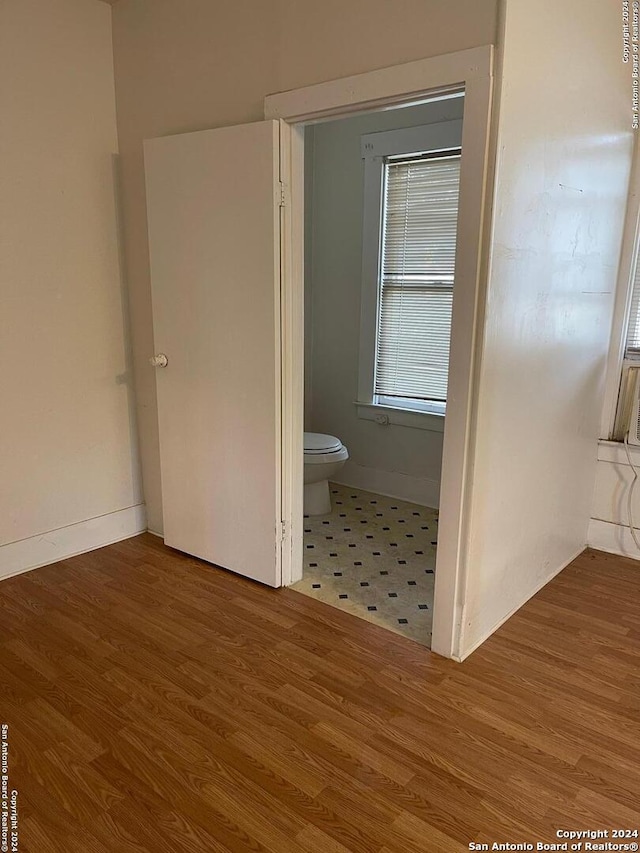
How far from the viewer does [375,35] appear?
1.99m

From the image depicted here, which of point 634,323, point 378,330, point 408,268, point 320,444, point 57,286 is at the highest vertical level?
point 408,268

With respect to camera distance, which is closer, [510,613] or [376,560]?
[510,613]

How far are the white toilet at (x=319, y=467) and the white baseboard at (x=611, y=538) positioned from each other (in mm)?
1372

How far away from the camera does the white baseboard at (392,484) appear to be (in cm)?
372

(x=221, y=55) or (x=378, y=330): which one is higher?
(x=221, y=55)

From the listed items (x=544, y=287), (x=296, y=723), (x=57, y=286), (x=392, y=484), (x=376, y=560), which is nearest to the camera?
(x=296, y=723)

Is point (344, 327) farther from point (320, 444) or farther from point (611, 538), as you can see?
point (611, 538)

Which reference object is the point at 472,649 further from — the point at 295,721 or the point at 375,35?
the point at 375,35

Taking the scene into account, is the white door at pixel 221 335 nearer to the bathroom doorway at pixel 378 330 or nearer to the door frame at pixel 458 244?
the door frame at pixel 458 244

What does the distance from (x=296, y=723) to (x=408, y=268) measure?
2.62 metres

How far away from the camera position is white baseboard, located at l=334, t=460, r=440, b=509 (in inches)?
147

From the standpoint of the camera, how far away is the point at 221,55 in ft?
8.07

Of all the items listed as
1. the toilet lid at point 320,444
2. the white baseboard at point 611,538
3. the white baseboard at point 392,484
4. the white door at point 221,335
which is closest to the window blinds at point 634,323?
the white baseboard at point 611,538

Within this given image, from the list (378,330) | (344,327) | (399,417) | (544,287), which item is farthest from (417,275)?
(544,287)
